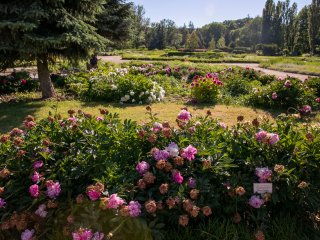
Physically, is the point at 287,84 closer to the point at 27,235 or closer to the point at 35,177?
the point at 35,177

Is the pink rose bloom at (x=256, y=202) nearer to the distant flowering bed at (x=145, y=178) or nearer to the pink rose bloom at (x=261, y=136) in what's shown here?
the distant flowering bed at (x=145, y=178)

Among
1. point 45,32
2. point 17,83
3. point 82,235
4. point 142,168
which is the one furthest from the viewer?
point 17,83

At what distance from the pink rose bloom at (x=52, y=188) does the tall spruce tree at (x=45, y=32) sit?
5.44m

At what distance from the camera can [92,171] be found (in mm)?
2465

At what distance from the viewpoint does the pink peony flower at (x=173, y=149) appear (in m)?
2.43

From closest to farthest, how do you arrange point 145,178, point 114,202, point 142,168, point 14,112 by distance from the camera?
point 114,202 → point 145,178 → point 142,168 → point 14,112

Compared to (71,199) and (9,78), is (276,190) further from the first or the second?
(9,78)

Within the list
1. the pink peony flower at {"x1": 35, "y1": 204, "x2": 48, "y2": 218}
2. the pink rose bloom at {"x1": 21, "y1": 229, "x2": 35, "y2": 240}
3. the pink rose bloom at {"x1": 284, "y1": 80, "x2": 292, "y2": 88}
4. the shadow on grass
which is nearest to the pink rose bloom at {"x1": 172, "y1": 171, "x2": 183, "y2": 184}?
the pink peony flower at {"x1": 35, "y1": 204, "x2": 48, "y2": 218}

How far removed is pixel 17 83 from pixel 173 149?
877cm

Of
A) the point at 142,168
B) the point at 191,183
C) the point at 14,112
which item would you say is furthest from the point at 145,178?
the point at 14,112

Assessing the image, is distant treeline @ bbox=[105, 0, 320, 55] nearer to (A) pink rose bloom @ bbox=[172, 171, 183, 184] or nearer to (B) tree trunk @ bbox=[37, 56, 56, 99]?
(B) tree trunk @ bbox=[37, 56, 56, 99]

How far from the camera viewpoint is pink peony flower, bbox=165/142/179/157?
2434 millimetres

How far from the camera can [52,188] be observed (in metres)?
2.23

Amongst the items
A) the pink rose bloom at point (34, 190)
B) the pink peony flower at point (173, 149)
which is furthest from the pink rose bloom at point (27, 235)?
the pink peony flower at point (173, 149)
